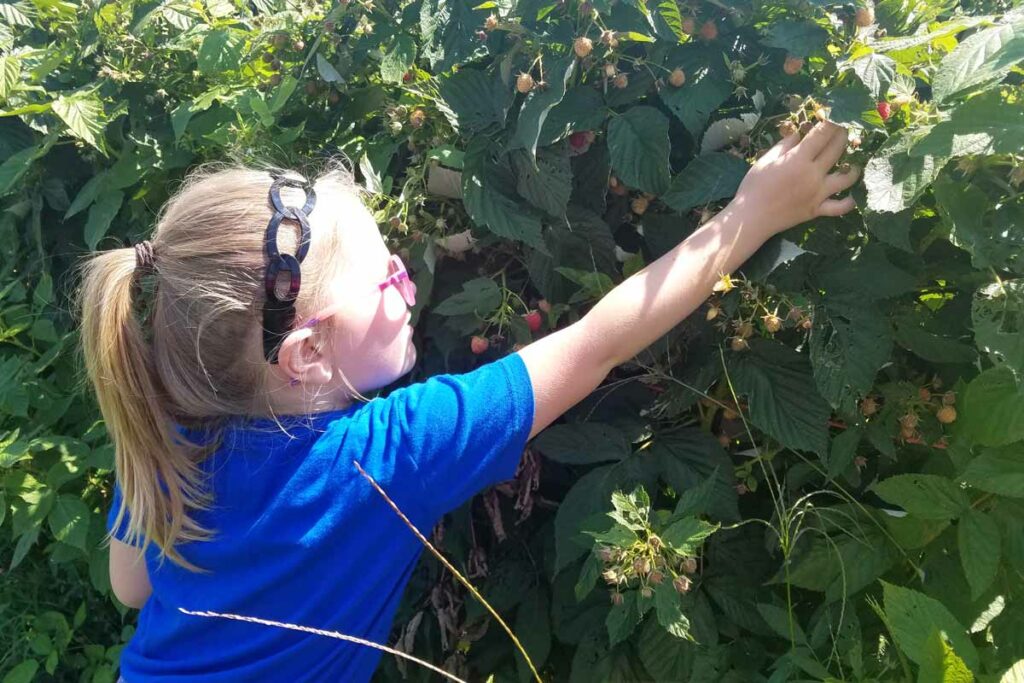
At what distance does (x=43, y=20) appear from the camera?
8.43 ft

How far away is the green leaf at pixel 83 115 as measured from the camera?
192 centimetres

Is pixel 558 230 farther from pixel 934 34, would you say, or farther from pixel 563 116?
pixel 934 34

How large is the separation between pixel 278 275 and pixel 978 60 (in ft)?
3.38

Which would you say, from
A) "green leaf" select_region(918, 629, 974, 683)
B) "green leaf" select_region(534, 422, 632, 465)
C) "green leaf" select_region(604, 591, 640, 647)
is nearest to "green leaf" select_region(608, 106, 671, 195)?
"green leaf" select_region(534, 422, 632, 465)

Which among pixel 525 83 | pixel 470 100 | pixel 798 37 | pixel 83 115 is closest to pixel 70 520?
pixel 83 115

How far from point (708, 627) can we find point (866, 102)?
0.87 meters

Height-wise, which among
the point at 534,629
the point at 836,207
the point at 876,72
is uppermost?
the point at 876,72

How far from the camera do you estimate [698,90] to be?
4.68 feet

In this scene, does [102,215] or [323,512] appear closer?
[323,512]

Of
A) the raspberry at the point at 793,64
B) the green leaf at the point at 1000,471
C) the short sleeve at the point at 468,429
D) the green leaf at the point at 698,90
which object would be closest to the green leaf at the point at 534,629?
the short sleeve at the point at 468,429

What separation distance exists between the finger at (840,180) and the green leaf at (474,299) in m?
0.57

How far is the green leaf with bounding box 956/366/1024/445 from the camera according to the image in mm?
1214

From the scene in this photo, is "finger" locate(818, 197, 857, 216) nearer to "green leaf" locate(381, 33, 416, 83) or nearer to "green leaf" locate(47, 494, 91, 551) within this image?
"green leaf" locate(381, 33, 416, 83)

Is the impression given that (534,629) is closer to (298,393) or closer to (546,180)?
(298,393)
